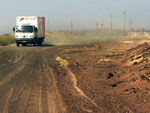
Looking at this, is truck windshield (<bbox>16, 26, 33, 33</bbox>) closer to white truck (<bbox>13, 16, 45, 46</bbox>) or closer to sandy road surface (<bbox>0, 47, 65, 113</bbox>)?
white truck (<bbox>13, 16, 45, 46</bbox>)

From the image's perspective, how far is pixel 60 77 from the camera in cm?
1560

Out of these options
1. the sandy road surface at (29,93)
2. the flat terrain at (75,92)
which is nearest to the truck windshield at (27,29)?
the sandy road surface at (29,93)

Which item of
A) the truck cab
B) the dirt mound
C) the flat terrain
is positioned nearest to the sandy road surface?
the flat terrain

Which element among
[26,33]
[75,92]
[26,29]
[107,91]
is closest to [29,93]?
[75,92]

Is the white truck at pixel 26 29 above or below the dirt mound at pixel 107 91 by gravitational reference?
→ above

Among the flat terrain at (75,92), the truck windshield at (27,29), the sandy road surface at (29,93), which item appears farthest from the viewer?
the truck windshield at (27,29)

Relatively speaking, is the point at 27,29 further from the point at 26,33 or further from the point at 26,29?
the point at 26,33

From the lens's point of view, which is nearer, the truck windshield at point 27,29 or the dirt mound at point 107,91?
the dirt mound at point 107,91

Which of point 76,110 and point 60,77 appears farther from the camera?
point 60,77

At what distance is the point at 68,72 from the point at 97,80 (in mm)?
3211

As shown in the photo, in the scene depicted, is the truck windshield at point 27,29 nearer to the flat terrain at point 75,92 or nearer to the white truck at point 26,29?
the white truck at point 26,29

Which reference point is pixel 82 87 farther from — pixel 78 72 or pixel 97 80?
pixel 78 72

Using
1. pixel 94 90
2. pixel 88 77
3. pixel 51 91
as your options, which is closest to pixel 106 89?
pixel 94 90

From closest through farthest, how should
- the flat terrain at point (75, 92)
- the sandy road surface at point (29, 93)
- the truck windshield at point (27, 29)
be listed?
the sandy road surface at point (29, 93)
the flat terrain at point (75, 92)
the truck windshield at point (27, 29)
